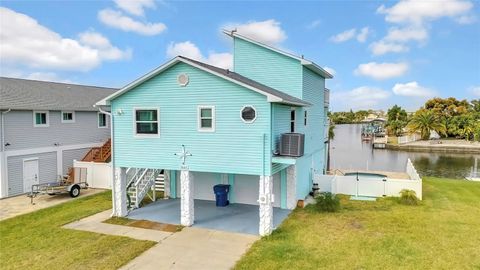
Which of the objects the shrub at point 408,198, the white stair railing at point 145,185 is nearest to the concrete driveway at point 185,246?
the white stair railing at point 145,185

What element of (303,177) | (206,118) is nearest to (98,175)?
(206,118)

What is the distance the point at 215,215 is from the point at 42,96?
1389 cm

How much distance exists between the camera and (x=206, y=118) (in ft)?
38.4

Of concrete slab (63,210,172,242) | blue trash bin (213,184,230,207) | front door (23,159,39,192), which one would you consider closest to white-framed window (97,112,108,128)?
front door (23,159,39,192)

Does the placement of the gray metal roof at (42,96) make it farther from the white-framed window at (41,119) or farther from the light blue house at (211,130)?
the light blue house at (211,130)

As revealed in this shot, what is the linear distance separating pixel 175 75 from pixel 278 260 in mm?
7335

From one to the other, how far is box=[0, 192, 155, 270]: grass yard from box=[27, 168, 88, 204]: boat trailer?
2.78 metres

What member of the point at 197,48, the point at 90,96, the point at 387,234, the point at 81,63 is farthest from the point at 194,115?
the point at 81,63

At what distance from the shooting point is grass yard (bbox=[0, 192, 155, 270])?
29.2 feet

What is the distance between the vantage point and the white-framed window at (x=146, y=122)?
1244cm

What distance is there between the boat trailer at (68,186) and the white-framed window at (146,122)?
22.4 ft

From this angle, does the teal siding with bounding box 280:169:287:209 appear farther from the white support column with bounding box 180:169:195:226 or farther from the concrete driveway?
the white support column with bounding box 180:169:195:226

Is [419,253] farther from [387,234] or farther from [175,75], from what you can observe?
[175,75]

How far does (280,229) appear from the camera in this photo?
37.5 feet
